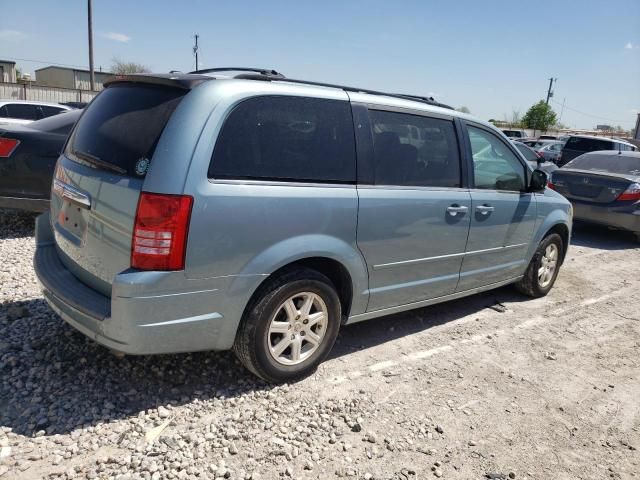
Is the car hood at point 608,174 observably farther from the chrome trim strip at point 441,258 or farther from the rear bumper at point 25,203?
the rear bumper at point 25,203

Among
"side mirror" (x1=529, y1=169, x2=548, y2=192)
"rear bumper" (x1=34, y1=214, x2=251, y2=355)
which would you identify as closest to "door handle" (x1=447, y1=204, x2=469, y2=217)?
"side mirror" (x1=529, y1=169, x2=548, y2=192)

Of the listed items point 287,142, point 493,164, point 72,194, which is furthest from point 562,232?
point 72,194

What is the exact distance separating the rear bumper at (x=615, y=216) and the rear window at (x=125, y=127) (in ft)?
26.6

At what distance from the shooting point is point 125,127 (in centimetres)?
295

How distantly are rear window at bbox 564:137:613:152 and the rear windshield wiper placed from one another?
709 inches

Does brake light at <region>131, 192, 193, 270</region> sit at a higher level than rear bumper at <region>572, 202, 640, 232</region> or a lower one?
higher

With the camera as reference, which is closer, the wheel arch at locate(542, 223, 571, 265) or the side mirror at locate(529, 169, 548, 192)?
the side mirror at locate(529, 169, 548, 192)

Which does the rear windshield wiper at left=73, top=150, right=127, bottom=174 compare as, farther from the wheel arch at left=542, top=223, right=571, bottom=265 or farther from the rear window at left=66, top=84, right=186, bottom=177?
the wheel arch at left=542, top=223, right=571, bottom=265

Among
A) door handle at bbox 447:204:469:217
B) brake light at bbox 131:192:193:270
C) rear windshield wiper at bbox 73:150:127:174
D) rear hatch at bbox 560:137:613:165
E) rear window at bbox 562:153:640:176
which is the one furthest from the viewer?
rear hatch at bbox 560:137:613:165

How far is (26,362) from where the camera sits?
3.30 meters

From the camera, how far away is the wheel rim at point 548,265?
5.47 metres

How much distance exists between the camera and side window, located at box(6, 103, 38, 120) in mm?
12654

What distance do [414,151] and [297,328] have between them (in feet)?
5.22

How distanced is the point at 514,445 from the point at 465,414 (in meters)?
0.35
